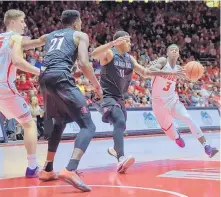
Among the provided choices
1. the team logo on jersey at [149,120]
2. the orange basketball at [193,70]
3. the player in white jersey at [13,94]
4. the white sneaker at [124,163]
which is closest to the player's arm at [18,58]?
the player in white jersey at [13,94]

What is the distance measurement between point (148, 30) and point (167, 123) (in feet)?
54.6

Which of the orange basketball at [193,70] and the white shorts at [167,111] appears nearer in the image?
the orange basketball at [193,70]

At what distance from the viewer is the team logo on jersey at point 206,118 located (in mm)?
14248

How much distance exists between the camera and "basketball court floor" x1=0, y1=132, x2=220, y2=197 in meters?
4.19

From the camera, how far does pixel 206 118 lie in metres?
14.4

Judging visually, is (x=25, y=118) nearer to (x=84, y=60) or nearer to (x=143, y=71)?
(x=84, y=60)

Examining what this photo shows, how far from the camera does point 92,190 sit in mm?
4309

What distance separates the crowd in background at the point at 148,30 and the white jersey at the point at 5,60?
22.8 feet

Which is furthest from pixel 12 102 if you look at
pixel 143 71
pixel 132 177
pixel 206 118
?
pixel 206 118

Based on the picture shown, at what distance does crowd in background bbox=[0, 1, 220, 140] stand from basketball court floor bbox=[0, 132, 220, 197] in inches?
210

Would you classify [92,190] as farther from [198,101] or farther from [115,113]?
[198,101]

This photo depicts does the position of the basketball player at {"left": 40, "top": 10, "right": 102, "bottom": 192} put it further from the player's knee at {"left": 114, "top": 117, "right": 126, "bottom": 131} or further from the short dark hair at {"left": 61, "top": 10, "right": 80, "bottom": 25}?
the player's knee at {"left": 114, "top": 117, "right": 126, "bottom": 131}

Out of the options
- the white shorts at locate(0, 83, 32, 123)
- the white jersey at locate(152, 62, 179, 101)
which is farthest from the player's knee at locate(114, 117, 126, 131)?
the white jersey at locate(152, 62, 179, 101)

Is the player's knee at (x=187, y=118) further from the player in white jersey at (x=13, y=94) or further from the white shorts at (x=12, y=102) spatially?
the white shorts at (x=12, y=102)
